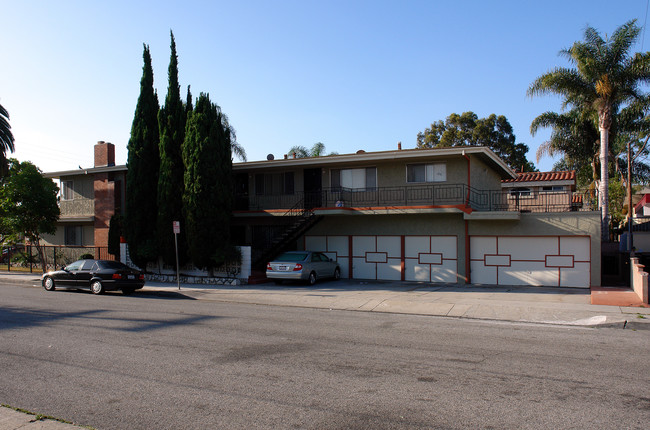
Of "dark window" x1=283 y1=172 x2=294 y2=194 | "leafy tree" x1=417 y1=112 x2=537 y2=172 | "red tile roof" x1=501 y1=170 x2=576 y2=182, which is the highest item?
"leafy tree" x1=417 y1=112 x2=537 y2=172

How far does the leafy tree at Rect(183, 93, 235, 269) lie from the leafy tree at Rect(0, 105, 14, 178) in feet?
39.4

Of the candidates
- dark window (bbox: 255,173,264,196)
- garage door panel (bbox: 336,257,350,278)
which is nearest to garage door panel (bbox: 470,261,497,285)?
garage door panel (bbox: 336,257,350,278)

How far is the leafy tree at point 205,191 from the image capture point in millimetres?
21453

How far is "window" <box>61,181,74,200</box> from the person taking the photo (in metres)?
31.1

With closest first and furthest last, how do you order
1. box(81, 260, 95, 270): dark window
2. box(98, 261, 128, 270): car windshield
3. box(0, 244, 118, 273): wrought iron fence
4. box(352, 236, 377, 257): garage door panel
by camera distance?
1. box(98, 261, 128, 270): car windshield
2. box(81, 260, 95, 270): dark window
3. box(352, 236, 377, 257): garage door panel
4. box(0, 244, 118, 273): wrought iron fence

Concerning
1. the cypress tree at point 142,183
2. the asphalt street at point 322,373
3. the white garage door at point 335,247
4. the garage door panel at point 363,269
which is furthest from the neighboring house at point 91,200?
the asphalt street at point 322,373

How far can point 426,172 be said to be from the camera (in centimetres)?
2255

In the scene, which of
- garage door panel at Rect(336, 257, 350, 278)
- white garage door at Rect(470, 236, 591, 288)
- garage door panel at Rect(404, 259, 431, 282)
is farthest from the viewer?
garage door panel at Rect(336, 257, 350, 278)

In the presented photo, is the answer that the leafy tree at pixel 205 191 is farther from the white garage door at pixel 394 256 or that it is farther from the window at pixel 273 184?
the white garage door at pixel 394 256

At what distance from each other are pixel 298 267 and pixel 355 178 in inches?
233

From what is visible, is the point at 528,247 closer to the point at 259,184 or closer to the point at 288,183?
the point at 288,183

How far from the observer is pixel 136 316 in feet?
41.9

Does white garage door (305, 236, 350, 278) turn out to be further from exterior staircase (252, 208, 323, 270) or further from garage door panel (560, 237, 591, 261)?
garage door panel (560, 237, 591, 261)

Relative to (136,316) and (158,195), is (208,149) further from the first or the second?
(136,316)
